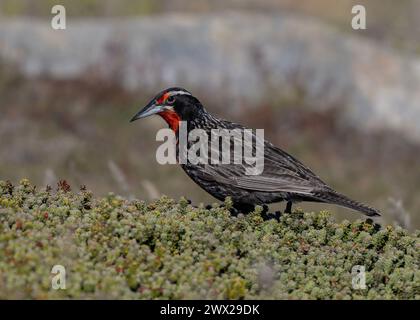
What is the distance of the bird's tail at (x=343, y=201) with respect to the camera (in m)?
10.3

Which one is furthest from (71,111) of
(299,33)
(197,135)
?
(197,135)

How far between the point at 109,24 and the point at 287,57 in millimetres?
5084

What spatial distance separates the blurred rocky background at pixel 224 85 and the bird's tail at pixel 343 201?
1146 centimetres

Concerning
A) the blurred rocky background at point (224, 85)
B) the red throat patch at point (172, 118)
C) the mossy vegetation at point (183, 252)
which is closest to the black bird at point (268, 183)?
the red throat patch at point (172, 118)

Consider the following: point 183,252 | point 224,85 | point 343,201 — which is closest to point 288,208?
point 343,201

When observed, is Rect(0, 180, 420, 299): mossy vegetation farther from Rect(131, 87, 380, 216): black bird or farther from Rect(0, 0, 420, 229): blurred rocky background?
Rect(0, 0, 420, 229): blurred rocky background

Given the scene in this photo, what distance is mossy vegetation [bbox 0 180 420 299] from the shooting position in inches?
290

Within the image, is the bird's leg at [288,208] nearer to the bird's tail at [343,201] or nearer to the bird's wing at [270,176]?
the bird's wing at [270,176]

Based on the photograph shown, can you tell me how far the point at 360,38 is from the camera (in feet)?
90.9

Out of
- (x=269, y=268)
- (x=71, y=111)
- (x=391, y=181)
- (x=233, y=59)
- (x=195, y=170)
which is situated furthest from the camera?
(x=233, y=59)

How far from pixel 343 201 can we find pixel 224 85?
15.7m

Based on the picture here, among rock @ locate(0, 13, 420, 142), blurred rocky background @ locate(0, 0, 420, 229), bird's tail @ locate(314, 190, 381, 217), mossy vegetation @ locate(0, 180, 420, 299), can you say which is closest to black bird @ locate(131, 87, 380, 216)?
bird's tail @ locate(314, 190, 381, 217)

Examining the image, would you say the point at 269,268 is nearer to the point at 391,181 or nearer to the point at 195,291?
the point at 195,291

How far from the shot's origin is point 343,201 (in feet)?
34.4
